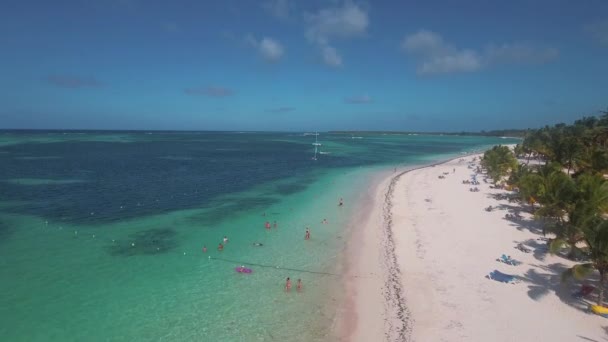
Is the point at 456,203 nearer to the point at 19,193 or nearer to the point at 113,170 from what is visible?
the point at 19,193

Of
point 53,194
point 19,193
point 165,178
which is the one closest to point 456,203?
point 165,178

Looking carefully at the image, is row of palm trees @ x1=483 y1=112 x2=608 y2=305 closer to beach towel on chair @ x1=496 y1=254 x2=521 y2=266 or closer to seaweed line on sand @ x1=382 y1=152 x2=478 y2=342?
beach towel on chair @ x1=496 y1=254 x2=521 y2=266

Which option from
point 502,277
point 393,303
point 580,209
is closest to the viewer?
point 393,303

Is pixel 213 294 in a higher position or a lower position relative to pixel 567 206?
lower

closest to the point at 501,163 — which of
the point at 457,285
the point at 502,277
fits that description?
the point at 502,277

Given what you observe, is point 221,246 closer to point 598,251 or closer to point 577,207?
point 598,251

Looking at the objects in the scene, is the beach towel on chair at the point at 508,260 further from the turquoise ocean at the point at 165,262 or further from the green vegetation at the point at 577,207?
the turquoise ocean at the point at 165,262
